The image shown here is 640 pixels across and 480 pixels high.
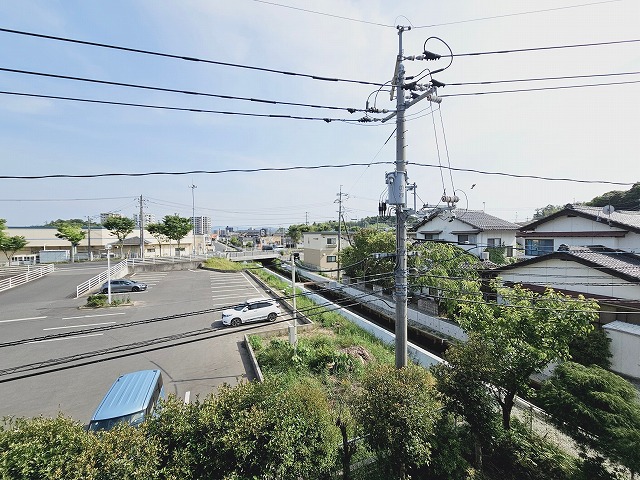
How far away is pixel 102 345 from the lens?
12305 mm

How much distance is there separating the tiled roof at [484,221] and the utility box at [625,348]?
1221cm

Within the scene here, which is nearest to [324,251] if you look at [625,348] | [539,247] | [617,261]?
[539,247]

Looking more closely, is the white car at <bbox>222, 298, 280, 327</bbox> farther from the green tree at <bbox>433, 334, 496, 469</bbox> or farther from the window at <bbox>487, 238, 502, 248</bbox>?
the window at <bbox>487, 238, 502, 248</bbox>

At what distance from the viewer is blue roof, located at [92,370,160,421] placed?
6418 millimetres

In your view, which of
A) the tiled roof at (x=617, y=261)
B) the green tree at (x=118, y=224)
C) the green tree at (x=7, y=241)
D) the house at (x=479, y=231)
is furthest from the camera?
the green tree at (x=118, y=224)

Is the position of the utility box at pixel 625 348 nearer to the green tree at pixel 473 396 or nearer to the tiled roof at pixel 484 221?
the green tree at pixel 473 396

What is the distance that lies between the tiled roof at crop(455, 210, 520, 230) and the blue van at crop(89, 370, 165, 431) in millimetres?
23265

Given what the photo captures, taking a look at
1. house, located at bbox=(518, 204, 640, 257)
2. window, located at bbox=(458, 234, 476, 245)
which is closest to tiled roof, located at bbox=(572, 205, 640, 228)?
house, located at bbox=(518, 204, 640, 257)

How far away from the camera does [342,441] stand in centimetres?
604

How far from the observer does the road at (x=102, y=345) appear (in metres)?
8.82

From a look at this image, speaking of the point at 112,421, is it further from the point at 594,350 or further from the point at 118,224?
the point at 118,224

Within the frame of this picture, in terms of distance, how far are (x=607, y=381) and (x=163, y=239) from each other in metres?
47.0

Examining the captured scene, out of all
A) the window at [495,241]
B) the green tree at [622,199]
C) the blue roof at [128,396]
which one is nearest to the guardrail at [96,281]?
the blue roof at [128,396]

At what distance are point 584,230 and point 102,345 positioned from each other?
83.9ft
